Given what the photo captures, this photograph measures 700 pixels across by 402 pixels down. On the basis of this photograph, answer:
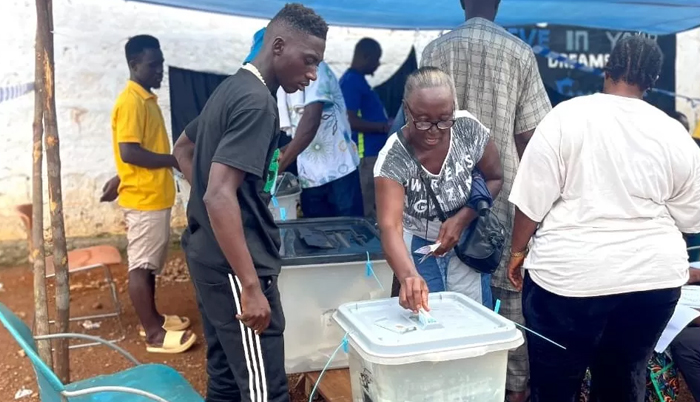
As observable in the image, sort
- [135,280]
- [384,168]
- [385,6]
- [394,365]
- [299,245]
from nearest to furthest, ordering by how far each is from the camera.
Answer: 1. [394,365]
2. [384,168]
3. [299,245]
4. [135,280]
5. [385,6]

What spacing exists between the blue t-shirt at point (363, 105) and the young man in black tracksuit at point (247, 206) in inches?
129

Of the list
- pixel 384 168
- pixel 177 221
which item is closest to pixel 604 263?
pixel 384 168

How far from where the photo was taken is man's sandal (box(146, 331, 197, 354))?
3.98 meters

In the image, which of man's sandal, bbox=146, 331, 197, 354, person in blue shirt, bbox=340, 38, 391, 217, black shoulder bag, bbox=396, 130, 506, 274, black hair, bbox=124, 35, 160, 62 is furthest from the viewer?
person in blue shirt, bbox=340, 38, 391, 217

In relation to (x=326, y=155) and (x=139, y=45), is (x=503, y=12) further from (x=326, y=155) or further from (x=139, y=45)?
(x=139, y=45)

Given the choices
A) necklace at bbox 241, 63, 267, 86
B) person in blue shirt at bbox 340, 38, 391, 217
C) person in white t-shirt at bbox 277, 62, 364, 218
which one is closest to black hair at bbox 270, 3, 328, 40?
necklace at bbox 241, 63, 267, 86

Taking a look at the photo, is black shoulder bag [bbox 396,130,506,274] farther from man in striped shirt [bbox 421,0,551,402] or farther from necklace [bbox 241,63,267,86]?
necklace [bbox 241,63,267,86]

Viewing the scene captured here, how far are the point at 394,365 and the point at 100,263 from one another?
2.94 m

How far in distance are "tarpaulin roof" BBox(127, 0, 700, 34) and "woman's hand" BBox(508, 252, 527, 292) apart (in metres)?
2.49

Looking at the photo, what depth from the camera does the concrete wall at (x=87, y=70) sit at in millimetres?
5500

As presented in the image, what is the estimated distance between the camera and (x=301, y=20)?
2.04m

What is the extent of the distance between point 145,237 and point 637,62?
9.63ft

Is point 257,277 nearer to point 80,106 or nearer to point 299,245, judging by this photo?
point 299,245

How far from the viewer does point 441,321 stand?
78.2 inches
